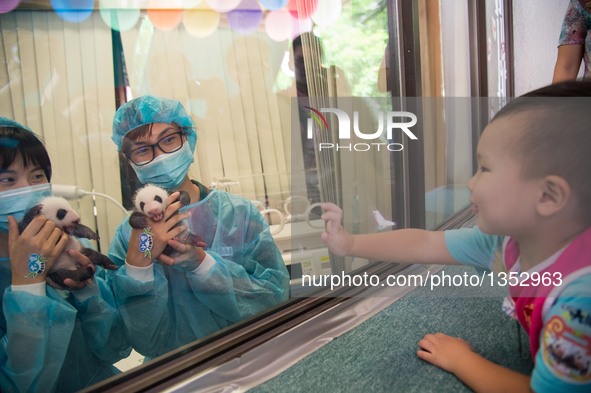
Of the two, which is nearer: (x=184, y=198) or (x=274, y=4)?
(x=184, y=198)

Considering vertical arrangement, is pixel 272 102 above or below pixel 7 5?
below

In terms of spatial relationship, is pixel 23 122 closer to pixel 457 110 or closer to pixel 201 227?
pixel 201 227

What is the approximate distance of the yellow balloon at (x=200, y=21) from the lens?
2.78 ft

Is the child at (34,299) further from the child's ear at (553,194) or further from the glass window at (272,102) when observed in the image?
the child's ear at (553,194)

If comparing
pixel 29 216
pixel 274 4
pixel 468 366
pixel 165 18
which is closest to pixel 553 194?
pixel 468 366

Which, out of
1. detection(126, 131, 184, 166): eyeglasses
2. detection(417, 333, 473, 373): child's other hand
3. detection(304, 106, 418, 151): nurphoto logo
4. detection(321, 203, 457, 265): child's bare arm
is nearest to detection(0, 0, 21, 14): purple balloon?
detection(126, 131, 184, 166): eyeglasses

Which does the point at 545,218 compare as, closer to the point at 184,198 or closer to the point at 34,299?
the point at 184,198

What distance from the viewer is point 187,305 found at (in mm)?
743

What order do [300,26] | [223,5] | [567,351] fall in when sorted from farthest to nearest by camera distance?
[300,26]
[223,5]
[567,351]

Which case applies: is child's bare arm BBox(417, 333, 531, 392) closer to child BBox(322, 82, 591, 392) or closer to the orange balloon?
child BBox(322, 82, 591, 392)

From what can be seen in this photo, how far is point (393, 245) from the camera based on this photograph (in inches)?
23.0

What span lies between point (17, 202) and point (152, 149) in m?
0.23

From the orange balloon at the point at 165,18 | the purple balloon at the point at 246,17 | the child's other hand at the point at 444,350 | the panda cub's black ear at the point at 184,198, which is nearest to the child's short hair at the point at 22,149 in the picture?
the panda cub's black ear at the point at 184,198

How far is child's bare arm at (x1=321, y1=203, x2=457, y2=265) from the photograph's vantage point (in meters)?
0.57
